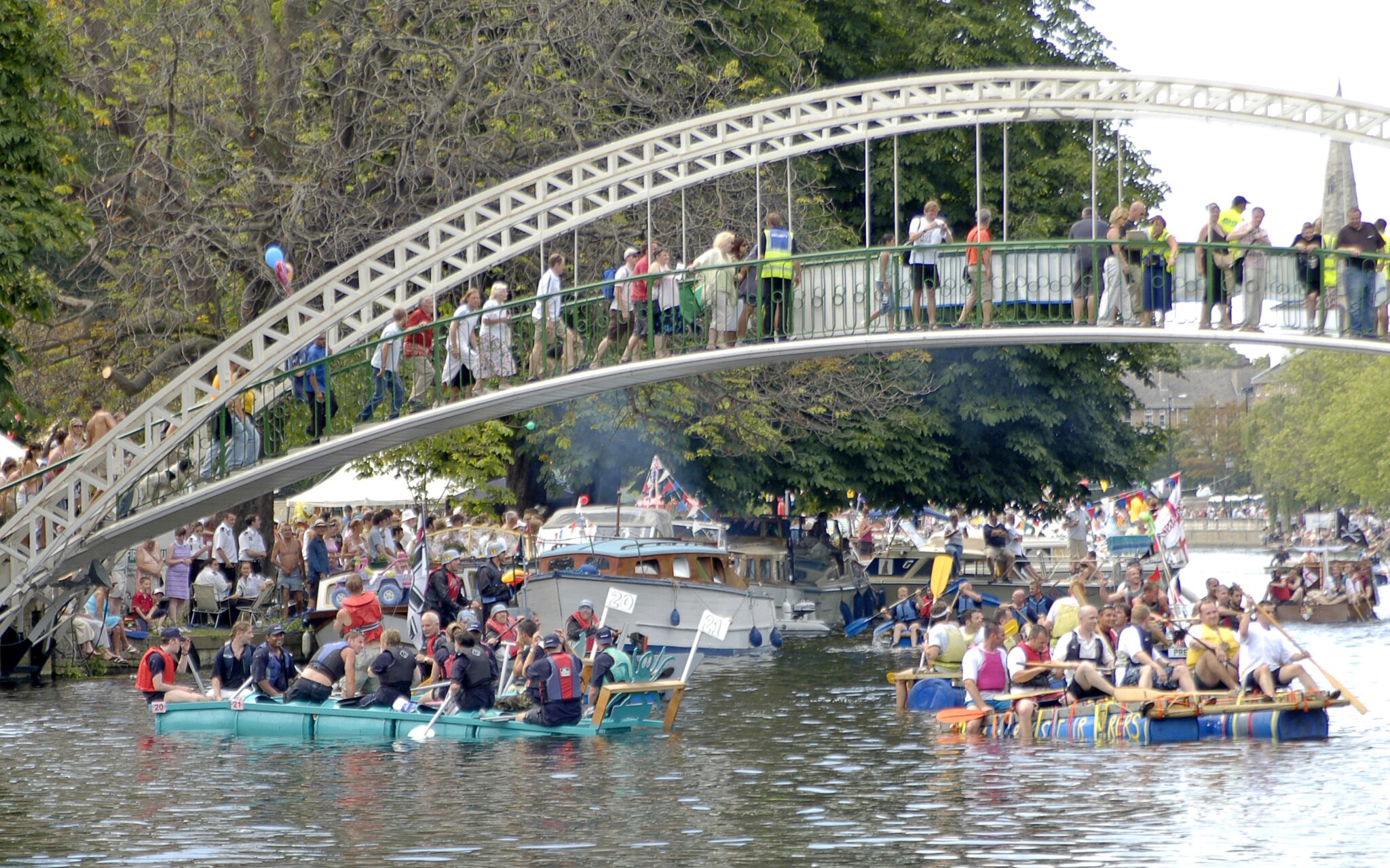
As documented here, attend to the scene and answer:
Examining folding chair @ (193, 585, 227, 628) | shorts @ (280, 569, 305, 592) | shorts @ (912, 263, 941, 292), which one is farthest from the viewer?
shorts @ (280, 569, 305, 592)

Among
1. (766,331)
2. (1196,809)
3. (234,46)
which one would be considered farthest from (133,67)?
(1196,809)

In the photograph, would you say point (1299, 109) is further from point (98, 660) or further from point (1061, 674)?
point (98, 660)

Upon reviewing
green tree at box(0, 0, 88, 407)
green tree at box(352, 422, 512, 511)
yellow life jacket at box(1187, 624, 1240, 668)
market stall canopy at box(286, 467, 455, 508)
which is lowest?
yellow life jacket at box(1187, 624, 1240, 668)

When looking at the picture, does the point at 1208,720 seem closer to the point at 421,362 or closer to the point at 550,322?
the point at 550,322

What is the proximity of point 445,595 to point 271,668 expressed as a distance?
7.54 metres

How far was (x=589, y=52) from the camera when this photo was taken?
32.5 m

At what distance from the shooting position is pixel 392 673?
23828mm

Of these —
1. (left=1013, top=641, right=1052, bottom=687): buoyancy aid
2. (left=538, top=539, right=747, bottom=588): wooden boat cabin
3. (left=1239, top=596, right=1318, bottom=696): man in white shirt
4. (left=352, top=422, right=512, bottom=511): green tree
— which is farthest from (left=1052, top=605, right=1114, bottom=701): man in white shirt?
(left=352, top=422, right=512, bottom=511): green tree

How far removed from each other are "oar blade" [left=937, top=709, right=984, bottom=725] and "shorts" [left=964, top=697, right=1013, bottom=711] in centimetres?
23

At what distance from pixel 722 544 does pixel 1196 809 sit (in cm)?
2278

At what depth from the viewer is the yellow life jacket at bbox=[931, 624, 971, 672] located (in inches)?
1078

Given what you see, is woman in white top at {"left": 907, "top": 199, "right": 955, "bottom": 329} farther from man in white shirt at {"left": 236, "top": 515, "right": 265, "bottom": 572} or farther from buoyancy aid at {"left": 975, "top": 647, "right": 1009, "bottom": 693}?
man in white shirt at {"left": 236, "top": 515, "right": 265, "bottom": 572}

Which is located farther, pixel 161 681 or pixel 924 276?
pixel 924 276

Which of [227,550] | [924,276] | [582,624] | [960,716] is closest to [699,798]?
[960,716]
